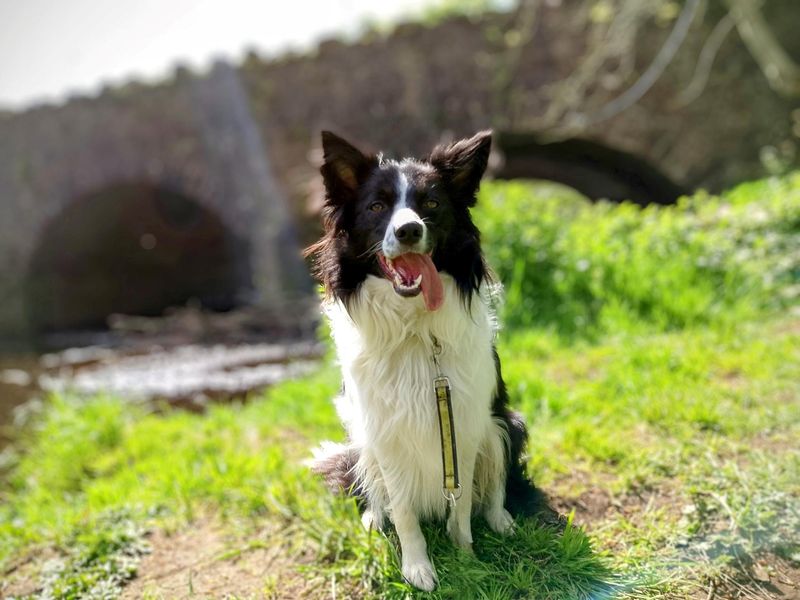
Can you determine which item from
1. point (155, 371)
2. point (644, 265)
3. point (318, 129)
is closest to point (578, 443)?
point (644, 265)

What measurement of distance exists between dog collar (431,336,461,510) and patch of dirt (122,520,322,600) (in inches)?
29.1

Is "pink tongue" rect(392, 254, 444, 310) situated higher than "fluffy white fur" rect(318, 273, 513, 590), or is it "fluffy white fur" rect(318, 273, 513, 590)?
"pink tongue" rect(392, 254, 444, 310)

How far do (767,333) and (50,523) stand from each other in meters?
4.84

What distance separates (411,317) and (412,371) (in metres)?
0.19

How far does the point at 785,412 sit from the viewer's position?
9.95 feet

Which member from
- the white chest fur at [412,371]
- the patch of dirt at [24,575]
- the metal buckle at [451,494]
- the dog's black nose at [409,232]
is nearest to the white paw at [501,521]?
the metal buckle at [451,494]

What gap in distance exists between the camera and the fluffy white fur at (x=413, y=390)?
201 centimetres

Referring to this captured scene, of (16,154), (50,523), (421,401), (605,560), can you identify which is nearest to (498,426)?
Result: (421,401)

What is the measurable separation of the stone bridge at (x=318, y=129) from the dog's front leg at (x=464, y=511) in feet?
19.4

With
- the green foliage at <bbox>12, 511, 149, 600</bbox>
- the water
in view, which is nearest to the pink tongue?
the green foliage at <bbox>12, 511, 149, 600</bbox>

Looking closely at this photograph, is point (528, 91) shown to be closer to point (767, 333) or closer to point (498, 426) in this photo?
point (767, 333)

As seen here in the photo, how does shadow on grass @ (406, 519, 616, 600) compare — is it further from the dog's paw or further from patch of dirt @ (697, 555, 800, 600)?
patch of dirt @ (697, 555, 800, 600)

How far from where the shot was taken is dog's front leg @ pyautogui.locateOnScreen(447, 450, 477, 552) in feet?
6.88

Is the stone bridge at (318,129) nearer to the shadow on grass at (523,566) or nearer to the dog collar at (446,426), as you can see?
the dog collar at (446,426)
